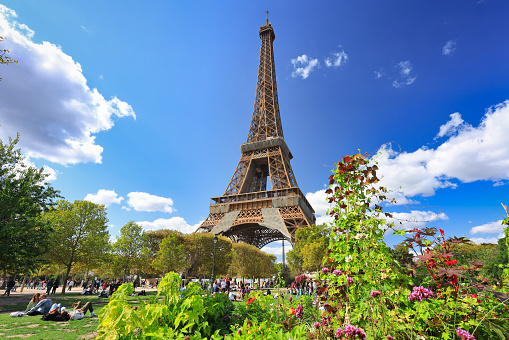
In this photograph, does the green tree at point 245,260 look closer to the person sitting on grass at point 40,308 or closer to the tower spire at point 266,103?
the tower spire at point 266,103

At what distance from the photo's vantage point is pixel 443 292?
2.88 metres

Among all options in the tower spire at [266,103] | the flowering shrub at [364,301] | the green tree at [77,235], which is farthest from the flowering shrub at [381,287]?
the tower spire at [266,103]

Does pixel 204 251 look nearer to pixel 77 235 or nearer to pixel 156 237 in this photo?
pixel 156 237

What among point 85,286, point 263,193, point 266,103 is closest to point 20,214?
point 85,286

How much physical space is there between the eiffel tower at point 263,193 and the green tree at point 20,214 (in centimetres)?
2476

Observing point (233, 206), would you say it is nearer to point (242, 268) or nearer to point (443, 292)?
point (242, 268)

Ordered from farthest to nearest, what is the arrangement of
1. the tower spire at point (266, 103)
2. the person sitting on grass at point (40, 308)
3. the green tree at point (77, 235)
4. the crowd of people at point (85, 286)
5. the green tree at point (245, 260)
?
1. the tower spire at point (266, 103)
2. the green tree at point (245, 260)
3. the green tree at point (77, 235)
4. the crowd of people at point (85, 286)
5. the person sitting on grass at point (40, 308)

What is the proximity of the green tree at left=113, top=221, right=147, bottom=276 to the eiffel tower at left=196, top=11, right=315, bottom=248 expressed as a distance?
9.32 m

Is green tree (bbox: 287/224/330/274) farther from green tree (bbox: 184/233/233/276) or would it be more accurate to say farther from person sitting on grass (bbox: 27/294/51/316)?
person sitting on grass (bbox: 27/294/51/316)

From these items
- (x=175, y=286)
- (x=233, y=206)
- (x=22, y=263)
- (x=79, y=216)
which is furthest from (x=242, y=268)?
(x=175, y=286)

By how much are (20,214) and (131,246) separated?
18.7 metres

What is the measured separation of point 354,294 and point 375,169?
1.56 metres

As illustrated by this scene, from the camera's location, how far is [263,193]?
40.8 m

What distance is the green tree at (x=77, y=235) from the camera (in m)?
21.4
